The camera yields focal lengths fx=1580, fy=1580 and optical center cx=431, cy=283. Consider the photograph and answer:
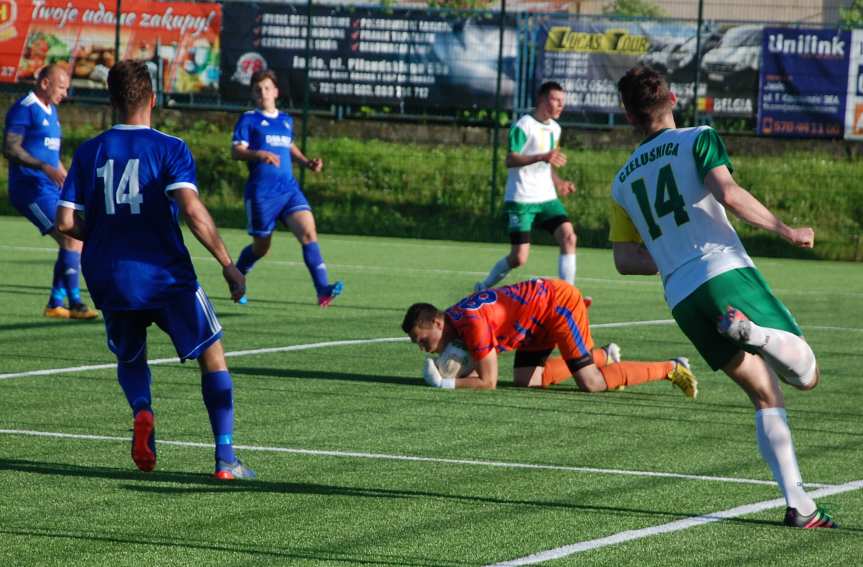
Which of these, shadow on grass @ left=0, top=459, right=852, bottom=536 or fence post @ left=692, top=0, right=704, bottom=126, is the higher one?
fence post @ left=692, top=0, right=704, bottom=126

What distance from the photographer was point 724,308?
20.0 feet

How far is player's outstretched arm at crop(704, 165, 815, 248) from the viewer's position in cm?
590

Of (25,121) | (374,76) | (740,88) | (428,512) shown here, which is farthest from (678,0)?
(428,512)

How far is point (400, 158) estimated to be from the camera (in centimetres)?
2683

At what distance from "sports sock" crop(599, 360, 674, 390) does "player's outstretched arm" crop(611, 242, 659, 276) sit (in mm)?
3199

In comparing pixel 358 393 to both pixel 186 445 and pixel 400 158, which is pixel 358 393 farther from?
pixel 400 158

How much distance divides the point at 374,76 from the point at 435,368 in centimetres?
1641

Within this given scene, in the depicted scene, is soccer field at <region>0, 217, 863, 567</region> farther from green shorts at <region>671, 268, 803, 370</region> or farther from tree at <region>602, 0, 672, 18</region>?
tree at <region>602, 0, 672, 18</region>

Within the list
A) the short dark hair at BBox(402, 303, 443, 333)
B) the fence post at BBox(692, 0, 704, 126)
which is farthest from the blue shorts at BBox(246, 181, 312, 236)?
the fence post at BBox(692, 0, 704, 126)

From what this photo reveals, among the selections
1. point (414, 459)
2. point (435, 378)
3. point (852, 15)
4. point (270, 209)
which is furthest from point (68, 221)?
point (852, 15)

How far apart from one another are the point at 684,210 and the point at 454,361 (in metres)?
3.66

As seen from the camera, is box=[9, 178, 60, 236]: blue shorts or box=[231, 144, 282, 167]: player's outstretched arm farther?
box=[231, 144, 282, 167]: player's outstretched arm

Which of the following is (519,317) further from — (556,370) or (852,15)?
(852,15)

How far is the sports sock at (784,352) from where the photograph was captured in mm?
5908
